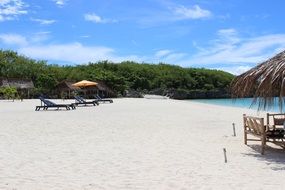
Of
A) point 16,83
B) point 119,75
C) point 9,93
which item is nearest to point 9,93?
point 9,93

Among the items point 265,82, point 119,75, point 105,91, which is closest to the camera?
point 265,82

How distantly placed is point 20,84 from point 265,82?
161ft

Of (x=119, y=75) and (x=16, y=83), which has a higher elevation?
(x=119, y=75)

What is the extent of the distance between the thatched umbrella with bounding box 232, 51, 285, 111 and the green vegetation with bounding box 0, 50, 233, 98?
5077cm

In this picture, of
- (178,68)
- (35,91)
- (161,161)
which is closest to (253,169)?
(161,161)

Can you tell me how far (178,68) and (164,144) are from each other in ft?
314

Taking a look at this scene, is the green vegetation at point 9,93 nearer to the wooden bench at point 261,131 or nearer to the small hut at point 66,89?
the small hut at point 66,89

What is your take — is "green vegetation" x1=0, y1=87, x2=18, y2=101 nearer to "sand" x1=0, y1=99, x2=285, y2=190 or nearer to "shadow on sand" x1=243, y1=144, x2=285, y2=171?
"sand" x1=0, y1=99, x2=285, y2=190

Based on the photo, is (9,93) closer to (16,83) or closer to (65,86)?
(16,83)

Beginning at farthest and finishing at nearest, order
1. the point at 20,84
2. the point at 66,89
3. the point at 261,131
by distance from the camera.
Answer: the point at 66,89, the point at 20,84, the point at 261,131

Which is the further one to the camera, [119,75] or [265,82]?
[119,75]

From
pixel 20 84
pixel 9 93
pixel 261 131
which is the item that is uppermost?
pixel 20 84

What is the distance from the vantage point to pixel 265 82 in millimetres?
8117

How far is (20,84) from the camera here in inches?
2132
